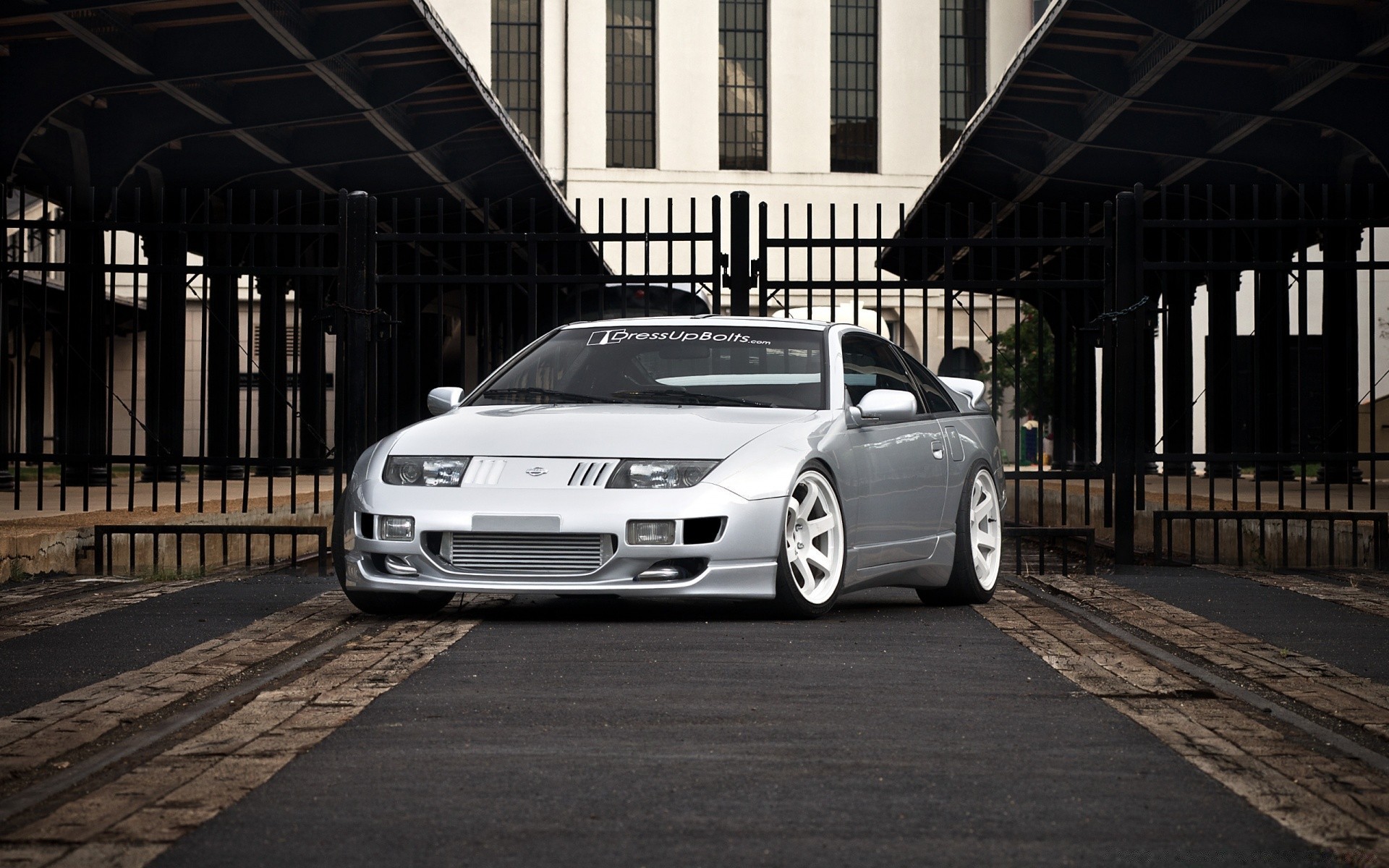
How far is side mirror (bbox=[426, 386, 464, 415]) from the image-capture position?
8922 mm

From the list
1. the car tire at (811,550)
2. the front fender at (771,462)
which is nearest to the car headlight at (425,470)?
the front fender at (771,462)

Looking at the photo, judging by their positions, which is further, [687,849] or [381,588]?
[381,588]

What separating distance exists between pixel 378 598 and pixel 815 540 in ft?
6.00

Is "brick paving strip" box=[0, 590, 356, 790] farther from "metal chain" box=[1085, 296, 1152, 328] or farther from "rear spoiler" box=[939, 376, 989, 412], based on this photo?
"metal chain" box=[1085, 296, 1152, 328]

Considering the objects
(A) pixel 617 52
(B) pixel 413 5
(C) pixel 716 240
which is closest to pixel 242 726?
(C) pixel 716 240

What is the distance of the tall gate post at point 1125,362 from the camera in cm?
1155

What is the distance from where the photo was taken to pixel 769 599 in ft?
26.0

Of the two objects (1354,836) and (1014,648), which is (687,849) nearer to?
(1354,836)

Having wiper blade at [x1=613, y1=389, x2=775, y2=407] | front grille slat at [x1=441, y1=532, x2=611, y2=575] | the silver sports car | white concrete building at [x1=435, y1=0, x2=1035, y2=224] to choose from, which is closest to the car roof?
the silver sports car

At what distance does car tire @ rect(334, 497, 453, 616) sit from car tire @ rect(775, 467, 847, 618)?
1.46 metres

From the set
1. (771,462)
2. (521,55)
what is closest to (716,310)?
(771,462)

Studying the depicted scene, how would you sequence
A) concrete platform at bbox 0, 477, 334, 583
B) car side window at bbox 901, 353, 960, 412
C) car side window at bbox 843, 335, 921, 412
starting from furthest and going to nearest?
concrete platform at bbox 0, 477, 334, 583
car side window at bbox 901, 353, 960, 412
car side window at bbox 843, 335, 921, 412

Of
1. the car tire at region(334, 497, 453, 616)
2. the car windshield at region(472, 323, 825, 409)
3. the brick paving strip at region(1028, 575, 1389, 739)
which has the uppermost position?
the car windshield at region(472, 323, 825, 409)

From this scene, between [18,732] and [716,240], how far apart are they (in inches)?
257
